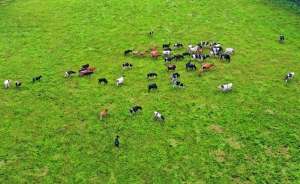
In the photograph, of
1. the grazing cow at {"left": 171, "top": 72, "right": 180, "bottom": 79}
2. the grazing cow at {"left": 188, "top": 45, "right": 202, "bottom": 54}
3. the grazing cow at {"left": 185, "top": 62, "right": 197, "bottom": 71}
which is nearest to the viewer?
the grazing cow at {"left": 171, "top": 72, "right": 180, "bottom": 79}

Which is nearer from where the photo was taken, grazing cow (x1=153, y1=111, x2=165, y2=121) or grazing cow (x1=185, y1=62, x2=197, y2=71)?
grazing cow (x1=153, y1=111, x2=165, y2=121)

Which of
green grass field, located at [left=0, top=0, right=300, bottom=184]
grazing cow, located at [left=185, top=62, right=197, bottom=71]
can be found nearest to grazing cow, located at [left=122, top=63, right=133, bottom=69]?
green grass field, located at [left=0, top=0, right=300, bottom=184]

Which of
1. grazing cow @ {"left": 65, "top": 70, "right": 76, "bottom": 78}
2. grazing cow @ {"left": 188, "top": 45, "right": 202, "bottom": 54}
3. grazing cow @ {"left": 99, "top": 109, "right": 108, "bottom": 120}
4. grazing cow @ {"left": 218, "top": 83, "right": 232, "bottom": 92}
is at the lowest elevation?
grazing cow @ {"left": 99, "top": 109, "right": 108, "bottom": 120}

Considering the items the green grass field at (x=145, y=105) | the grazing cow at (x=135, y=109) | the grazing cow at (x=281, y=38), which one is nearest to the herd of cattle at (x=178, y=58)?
the green grass field at (x=145, y=105)

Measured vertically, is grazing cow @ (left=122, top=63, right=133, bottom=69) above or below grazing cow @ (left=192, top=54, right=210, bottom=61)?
below

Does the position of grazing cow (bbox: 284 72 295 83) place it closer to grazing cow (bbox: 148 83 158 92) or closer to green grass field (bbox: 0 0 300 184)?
green grass field (bbox: 0 0 300 184)

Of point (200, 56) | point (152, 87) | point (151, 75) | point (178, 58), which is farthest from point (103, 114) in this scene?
point (200, 56)

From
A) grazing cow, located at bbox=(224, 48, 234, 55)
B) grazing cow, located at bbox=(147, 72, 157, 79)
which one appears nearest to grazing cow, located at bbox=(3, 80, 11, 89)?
grazing cow, located at bbox=(147, 72, 157, 79)

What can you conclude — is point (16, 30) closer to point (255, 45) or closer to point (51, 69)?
point (51, 69)

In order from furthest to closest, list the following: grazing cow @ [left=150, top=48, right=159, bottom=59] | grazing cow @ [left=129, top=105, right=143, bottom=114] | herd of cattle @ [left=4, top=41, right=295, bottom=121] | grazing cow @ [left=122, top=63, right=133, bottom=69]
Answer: grazing cow @ [left=150, top=48, right=159, bottom=59]
grazing cow @ [left=122, top=63, right=133, bottom=69]
herd of cattle @ [left=4, top=41, right=295, bottom=121]
grazing cow @ [left=129, top=105, right=143, bottom=114]
